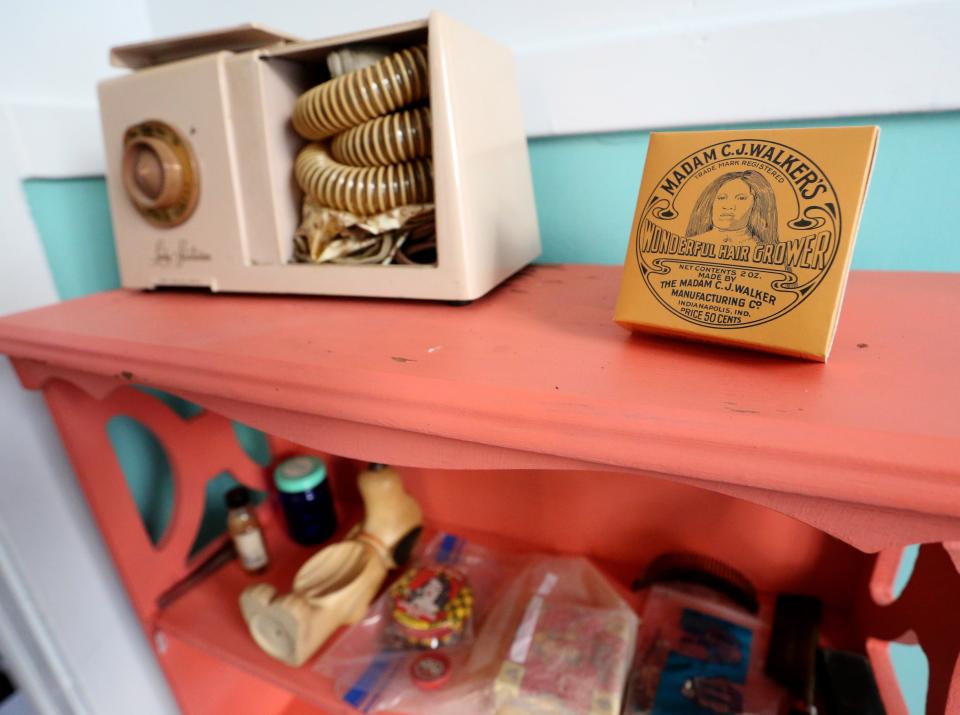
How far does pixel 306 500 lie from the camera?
805mm

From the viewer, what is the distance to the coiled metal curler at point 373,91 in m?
0.45

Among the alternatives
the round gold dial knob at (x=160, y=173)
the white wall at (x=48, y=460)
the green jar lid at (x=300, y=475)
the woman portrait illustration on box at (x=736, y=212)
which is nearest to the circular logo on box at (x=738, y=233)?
the woman portrait illustration on box at (x=736, y=212)

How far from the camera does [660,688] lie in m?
0.55

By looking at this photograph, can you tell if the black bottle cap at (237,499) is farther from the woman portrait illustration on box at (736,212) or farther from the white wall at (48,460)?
the woman portrait illustration on box at (736,212)

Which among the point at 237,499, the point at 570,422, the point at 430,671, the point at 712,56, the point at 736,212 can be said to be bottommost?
the point at 430,671

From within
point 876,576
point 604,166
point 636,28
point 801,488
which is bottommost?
point 876,576

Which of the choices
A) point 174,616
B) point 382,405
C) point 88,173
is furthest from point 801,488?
point 88,173

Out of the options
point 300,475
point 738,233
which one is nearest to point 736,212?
point 738,233

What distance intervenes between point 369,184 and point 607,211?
11.4 inches

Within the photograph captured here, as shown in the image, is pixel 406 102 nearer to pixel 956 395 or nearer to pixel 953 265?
pixel 956 395

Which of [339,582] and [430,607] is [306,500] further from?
[430,607]

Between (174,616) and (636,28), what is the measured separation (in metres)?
0.92

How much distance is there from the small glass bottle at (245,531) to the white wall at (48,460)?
232 mm

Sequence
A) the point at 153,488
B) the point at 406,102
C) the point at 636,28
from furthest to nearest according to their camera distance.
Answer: the point at 153,488
the point at 636,28
the point at 406,102
